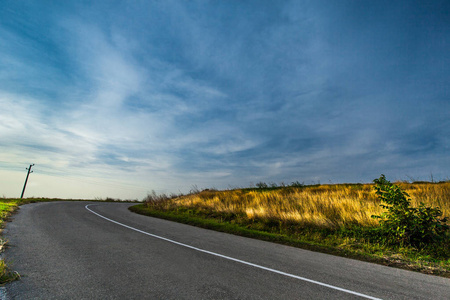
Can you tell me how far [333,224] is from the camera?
1117 cm

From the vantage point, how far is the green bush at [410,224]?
8609 millimetres

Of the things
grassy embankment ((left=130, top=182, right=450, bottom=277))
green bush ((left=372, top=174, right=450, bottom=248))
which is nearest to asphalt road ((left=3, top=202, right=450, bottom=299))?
grassy embankment ((left=130, top=182, right=450, bottom=277))

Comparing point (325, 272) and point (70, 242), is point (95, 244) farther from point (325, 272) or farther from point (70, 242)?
point (325, 272)

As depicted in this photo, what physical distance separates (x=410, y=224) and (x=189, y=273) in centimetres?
883

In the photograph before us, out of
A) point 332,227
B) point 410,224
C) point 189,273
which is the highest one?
point 410,224

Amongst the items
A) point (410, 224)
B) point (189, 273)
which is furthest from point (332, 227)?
point (189, 273)

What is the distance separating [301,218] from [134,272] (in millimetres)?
9269

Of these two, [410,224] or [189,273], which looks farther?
[410,224]

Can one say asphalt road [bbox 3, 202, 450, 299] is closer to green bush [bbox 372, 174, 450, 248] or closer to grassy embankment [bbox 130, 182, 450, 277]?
grassy embankment [bbox 130, 182, 450, 277]

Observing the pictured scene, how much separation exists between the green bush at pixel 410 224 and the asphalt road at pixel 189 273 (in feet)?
10.0

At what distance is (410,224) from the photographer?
8938 millimetres

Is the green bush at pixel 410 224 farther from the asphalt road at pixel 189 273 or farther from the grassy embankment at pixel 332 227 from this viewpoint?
the asphalt road at pixel 189 273

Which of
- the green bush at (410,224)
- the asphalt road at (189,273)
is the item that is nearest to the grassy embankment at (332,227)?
the green bush at (410,224)

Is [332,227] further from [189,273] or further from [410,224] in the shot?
[189,273]
